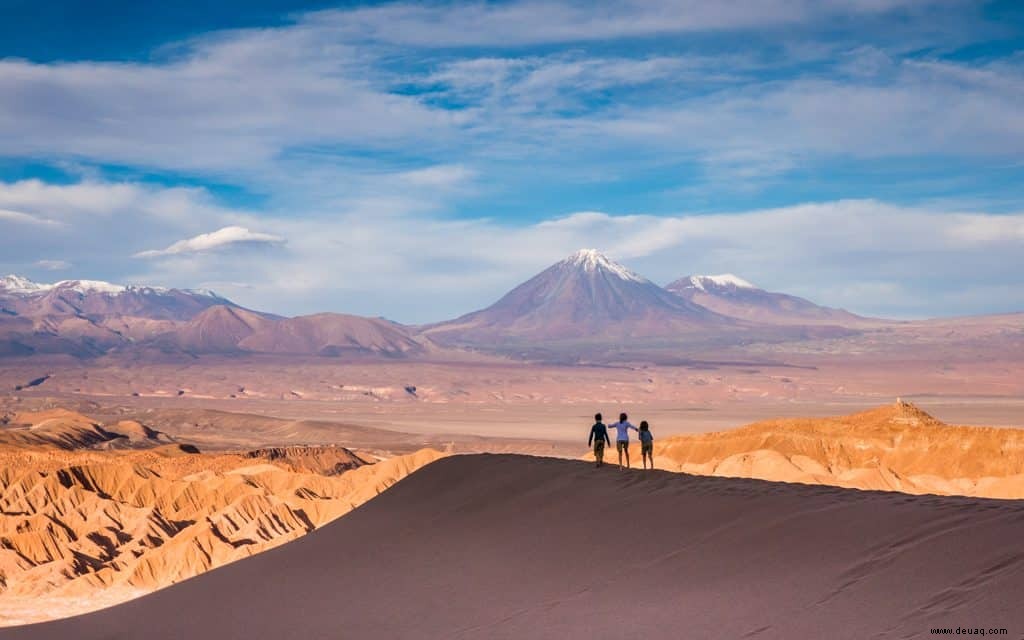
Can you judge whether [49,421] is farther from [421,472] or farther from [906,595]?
[906,595]

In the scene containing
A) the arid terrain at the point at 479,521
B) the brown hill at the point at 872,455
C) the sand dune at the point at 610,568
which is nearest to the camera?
the sand dune at the point at 610,568

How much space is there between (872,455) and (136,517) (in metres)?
39.2

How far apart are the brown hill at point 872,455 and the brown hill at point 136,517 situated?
18.0 m

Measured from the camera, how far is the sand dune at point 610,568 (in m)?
11.4

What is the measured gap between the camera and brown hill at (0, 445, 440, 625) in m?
50.3

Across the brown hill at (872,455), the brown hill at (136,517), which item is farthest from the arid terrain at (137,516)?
the brown hill at (872,455)

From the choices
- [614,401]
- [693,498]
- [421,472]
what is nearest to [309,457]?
[421,472]

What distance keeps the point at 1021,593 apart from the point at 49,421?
110662 millimetres

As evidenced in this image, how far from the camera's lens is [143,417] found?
511 feet

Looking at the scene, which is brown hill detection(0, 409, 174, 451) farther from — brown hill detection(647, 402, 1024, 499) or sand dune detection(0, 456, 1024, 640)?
sand dune detection(0, 456, 1024, 640)

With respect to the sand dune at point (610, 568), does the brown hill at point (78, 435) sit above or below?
below

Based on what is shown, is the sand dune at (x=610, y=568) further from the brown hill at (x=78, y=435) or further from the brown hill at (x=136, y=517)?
the brown hill at (x=78, y=435)

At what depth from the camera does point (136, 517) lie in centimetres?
6138

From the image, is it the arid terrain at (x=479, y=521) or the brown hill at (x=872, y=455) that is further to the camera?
the brown hill at (x=872, y=455)
